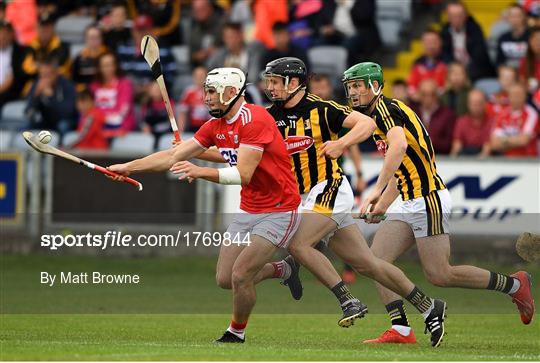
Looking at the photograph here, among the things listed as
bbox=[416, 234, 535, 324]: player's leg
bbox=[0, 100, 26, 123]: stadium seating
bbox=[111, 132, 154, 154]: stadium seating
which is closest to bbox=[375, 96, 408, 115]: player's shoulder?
bbox=[416, 234, 535, 324]: player's leg

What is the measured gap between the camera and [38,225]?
1936 centimetres

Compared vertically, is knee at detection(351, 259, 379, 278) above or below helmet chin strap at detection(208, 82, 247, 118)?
below

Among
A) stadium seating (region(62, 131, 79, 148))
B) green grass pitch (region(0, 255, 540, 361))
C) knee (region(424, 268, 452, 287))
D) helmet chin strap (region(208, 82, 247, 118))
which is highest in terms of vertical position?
helmet chin strap (region(208, 82, 247, 118))

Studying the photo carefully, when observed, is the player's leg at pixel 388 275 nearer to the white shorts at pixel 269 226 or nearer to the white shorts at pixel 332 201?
the white shorts at pixel 332 201

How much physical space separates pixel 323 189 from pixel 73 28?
1188 cm

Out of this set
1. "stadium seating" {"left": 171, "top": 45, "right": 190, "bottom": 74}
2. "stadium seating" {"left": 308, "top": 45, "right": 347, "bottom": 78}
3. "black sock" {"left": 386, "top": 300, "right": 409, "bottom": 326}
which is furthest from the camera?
"stadium seating" {"left": 171, "top": 45, "right": 190, "bottom": 74}

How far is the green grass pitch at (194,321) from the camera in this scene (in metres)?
11.3

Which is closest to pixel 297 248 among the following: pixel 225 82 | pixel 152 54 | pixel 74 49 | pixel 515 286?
pixel 225 82

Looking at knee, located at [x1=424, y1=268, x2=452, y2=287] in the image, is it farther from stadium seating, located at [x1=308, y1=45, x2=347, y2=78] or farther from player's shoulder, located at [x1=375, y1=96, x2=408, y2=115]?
stadium seating, located at [x1=308, y1=45, x2=347, y2=78]

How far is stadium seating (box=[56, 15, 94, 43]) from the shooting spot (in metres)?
23.6

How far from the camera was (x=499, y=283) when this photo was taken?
41.1ft

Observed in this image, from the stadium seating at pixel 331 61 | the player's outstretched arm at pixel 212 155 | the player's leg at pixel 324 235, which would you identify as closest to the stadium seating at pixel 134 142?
the stadium seating at pixel 331 61

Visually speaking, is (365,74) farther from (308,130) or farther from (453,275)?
(453,275)

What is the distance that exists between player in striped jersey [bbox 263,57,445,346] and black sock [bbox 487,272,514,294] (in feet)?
1.55
